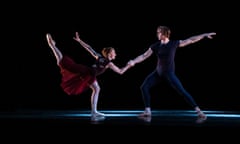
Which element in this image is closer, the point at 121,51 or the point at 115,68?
the point at 115,68

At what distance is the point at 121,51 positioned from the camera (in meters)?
8.15

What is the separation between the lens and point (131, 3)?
7.95m

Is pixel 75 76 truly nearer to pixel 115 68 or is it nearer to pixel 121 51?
pixel 115 68

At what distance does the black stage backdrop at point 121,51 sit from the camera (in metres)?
7.84

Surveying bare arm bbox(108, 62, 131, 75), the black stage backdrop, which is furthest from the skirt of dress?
the black stage backdrop

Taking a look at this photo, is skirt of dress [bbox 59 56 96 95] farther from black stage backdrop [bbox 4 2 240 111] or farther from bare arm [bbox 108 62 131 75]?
black stage backdrop [bbox 4 2 240 111]

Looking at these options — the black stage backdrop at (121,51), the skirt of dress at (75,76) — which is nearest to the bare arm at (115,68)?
the skirt of dress at (75,76)

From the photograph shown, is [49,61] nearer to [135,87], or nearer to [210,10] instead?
[135,87]

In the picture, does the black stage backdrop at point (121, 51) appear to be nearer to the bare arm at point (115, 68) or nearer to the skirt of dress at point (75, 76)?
the skirt of dress at point (75, 76)

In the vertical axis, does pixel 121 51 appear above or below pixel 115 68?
above

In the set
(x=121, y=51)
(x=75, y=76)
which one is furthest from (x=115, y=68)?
(x=121, y=51)

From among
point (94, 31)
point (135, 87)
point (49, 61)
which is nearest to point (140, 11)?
point (94, 31)

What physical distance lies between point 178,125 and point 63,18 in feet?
12.9

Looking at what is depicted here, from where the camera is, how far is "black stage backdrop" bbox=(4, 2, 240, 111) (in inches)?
309
